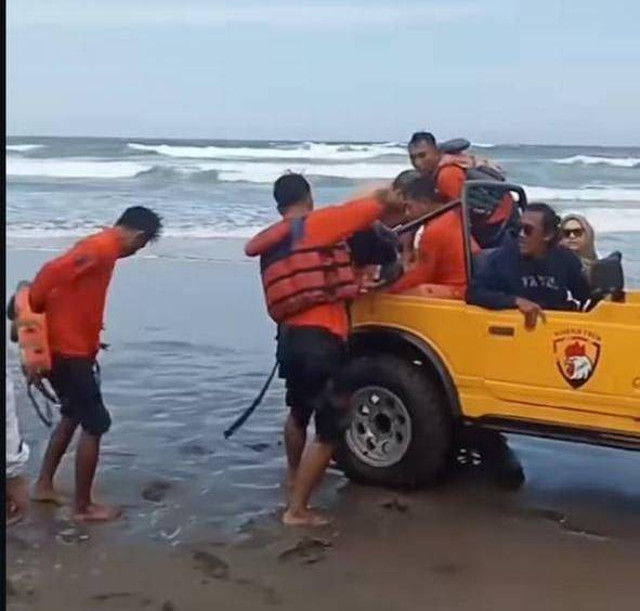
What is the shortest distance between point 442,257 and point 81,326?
0.87m

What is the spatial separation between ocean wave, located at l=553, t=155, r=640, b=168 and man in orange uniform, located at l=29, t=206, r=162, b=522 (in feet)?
2.96

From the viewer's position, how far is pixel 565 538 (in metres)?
3.91

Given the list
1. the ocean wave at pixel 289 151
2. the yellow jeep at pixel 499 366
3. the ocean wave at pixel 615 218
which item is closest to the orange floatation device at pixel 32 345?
the ocean wave at pixel 289 151

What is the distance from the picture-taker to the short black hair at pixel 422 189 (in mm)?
3682

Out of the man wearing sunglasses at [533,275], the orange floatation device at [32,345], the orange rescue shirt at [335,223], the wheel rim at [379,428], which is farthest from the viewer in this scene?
the wheel rim at [379,428]

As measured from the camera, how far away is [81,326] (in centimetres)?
360

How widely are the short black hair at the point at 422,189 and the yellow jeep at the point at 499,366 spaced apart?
0.09 metres

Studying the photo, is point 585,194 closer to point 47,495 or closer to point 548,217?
point 548,217

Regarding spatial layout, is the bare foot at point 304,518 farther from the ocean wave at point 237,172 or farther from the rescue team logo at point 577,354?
the ocean wave at point 237,172

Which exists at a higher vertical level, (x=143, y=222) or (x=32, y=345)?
Result: (x=143, y=222)

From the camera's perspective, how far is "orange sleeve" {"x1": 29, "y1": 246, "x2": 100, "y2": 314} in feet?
11.6

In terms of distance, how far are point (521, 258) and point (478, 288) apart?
13 cm

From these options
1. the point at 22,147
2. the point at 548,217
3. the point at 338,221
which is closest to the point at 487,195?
the point at 548,217

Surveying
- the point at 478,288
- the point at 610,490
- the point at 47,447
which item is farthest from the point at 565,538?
the point at 47,447
